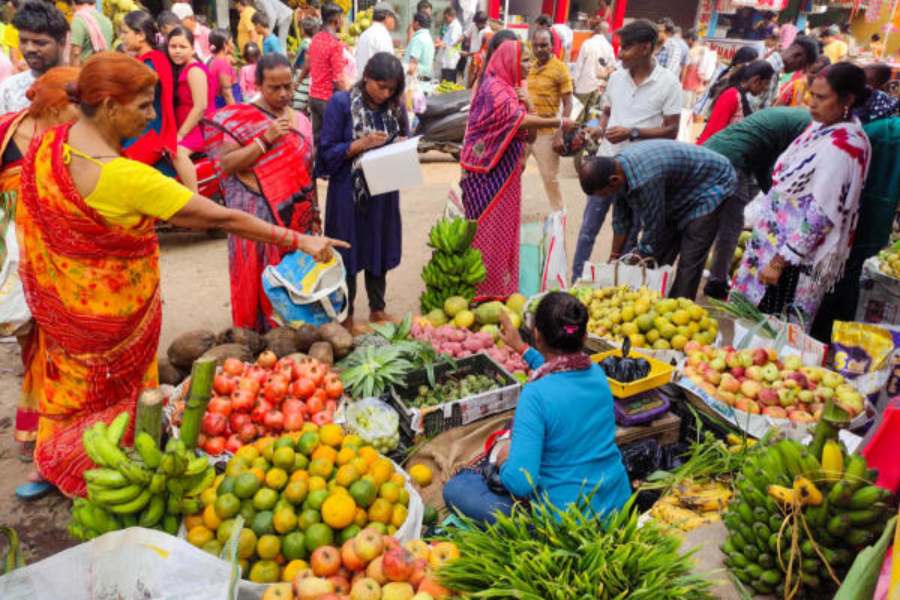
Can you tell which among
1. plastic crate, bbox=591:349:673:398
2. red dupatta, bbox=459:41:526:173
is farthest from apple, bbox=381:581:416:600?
red dupatta, bbox=459:41:526:173

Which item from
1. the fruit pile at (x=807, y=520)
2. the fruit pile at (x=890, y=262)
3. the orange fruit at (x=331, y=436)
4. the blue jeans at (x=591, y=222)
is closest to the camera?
the fruit pile at (x=807, y=520)

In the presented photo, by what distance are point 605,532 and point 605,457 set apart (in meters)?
0.53

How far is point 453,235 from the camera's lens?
4.79 m

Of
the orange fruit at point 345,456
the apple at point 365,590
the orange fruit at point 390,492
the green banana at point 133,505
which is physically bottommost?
the orange fruit at point 390,492

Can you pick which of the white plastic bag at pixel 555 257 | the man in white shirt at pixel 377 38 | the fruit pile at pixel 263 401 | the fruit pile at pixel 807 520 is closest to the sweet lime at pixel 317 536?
the fruit pile at pixel 263 401

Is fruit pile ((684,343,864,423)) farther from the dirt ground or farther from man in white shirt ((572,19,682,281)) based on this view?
the dirt ground

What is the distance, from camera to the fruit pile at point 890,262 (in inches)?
179

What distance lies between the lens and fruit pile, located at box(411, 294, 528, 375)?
159 inches

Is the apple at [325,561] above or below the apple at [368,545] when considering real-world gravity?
below

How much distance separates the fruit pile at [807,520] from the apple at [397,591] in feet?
3.27

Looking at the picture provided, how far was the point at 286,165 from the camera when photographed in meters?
4.11

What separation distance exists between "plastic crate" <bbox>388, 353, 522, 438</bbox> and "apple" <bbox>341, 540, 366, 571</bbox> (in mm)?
1320

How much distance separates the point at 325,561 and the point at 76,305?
1.48 meters

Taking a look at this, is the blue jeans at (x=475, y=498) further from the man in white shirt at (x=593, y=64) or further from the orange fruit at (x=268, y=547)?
the man in white shirt at (x=593, y=64)
